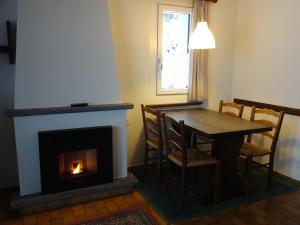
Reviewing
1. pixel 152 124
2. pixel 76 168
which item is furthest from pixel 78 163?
pixel 152 124

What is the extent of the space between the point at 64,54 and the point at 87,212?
1514 millimetres

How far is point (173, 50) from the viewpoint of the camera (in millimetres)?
3543

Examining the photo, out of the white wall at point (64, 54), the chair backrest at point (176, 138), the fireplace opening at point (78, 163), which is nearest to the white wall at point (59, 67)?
the white wall at point (64, 54)

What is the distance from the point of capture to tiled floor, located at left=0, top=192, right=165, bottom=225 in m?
2.36

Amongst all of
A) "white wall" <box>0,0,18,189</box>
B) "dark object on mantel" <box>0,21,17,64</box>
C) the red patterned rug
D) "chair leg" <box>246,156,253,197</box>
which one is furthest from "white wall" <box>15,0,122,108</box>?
"chair leg" <box>246,156,253,197</box>

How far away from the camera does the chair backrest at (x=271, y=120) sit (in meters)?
2.83

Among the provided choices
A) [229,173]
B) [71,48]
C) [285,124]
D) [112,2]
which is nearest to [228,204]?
[229,173]

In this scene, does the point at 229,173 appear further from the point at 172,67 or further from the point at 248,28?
the point at 248,28

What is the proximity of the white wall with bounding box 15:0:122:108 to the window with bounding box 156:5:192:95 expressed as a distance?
2.96 feet

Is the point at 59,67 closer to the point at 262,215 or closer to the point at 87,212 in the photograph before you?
the point at 87,212

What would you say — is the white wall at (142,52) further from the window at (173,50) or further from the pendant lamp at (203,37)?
the pendant lamp at (203,37)

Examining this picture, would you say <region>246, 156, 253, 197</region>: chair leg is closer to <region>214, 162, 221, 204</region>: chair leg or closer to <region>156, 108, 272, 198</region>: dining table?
<region>156, 108, 272, 198</region>: dining table

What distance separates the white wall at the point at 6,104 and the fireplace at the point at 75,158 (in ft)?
2.02

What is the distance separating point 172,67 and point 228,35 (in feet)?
3.24
